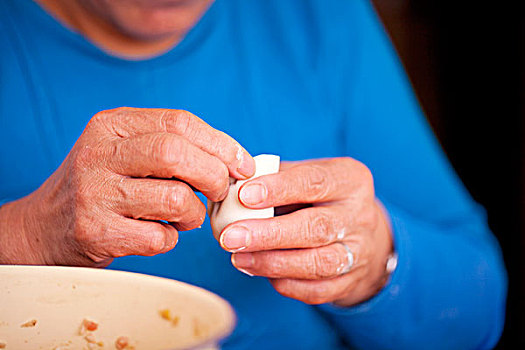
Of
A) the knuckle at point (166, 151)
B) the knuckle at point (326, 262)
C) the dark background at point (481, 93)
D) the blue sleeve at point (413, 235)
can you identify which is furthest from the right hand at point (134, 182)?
the dark background at point (481, 93)

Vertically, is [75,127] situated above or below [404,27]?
above

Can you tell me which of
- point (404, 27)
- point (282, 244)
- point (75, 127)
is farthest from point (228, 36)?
point (404, 27)

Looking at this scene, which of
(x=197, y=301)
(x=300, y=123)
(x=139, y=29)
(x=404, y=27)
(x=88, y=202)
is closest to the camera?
(x=197, y=301)

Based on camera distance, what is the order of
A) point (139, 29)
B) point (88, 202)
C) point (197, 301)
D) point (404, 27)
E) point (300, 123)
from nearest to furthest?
point (197, 301), point (88, 202), point (139, 29), point (300, 123), point (404, 27)

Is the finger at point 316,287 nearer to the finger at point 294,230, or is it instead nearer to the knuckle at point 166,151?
the finger at point 294,230

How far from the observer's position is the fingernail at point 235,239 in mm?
469

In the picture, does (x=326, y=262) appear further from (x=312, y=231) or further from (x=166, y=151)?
(x=166, y=151)

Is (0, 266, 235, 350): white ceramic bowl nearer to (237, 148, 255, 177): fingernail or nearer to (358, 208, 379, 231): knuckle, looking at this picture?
(237, 148, 255, 177): fingernail

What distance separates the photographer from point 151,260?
0.65 metres

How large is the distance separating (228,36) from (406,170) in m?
0.32

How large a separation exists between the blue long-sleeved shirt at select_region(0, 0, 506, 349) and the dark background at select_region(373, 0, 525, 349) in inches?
23.8

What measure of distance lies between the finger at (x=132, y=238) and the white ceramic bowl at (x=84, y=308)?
0.24ft

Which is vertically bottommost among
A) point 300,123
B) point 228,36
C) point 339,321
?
point 339,321

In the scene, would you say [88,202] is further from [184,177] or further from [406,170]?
[406,170]
